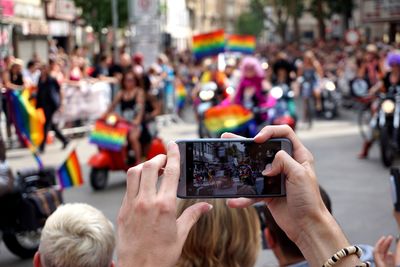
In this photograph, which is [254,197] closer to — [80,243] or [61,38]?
[80,243]

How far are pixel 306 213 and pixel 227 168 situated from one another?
20 cm

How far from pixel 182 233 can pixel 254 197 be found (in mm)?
249

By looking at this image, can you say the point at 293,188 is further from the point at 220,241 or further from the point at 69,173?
the point at 69,173

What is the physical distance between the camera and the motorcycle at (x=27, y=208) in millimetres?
6332

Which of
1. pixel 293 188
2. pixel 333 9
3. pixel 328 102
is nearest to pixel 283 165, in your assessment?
pixel 293 188

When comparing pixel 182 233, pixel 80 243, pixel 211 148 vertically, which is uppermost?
pixel 211 148

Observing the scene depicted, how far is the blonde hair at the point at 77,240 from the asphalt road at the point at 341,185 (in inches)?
41.8

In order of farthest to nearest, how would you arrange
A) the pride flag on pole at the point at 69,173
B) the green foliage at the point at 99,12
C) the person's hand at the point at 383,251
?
the green foliage at the point at 99,12 → the pride flag on pole at the point at 69,173 → the person's hand at the point at 383,251

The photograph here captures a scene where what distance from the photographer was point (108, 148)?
10352 millimetres

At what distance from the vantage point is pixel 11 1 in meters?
28.7

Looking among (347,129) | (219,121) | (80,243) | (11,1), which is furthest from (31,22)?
Result: (80,243)

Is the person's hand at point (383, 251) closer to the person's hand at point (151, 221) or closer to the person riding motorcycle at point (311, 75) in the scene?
the person's hand at point (151, 221)

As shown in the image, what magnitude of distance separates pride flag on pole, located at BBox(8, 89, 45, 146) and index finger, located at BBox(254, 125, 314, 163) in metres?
12.4

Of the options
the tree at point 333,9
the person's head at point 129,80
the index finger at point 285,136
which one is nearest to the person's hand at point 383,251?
the index finger at point 285,136
